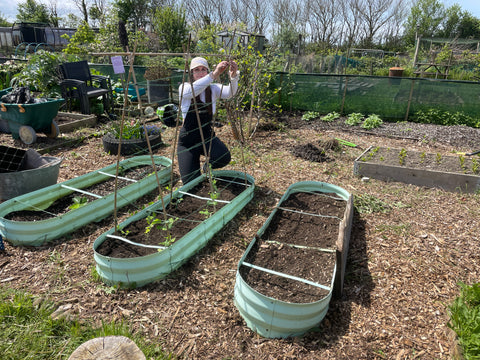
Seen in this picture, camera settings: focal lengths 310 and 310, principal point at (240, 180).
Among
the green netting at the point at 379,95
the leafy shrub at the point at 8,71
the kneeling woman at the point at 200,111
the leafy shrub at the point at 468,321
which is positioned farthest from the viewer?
the leafy shrub at the point at 8,71

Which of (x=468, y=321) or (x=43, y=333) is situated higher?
(x=468, y=321)

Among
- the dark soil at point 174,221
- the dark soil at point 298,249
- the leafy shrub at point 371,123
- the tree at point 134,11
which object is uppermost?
the tree at point 134,11

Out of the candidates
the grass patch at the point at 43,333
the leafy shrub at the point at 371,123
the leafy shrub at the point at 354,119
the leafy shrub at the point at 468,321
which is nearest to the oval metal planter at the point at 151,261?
the grass patch at the point at 43,333

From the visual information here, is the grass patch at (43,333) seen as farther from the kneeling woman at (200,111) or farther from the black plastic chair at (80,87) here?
the black plastic chair at (80,87)

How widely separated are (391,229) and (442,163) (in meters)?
2.29

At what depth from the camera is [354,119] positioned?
8.20 m

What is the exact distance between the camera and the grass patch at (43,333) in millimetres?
2041

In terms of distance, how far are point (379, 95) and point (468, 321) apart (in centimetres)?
768

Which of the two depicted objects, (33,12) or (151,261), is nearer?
(151,261)

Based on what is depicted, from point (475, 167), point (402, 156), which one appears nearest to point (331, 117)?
point (402, 156)

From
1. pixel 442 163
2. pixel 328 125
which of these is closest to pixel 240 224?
pixel 442 163

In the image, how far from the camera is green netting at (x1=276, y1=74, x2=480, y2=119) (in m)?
7.91

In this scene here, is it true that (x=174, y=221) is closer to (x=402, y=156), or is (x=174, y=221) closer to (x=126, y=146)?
(x=126, y=146)

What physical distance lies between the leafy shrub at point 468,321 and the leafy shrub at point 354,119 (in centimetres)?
645
